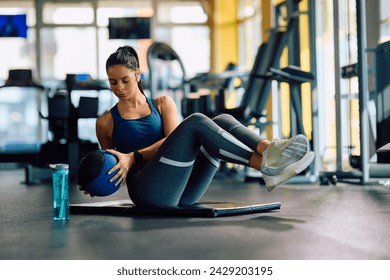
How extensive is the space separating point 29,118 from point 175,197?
9437 millimetres

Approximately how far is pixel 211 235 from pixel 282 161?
0.45 meters

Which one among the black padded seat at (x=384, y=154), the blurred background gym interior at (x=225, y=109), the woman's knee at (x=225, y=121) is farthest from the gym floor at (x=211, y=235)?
the woman's knee at (x=225, y=121)

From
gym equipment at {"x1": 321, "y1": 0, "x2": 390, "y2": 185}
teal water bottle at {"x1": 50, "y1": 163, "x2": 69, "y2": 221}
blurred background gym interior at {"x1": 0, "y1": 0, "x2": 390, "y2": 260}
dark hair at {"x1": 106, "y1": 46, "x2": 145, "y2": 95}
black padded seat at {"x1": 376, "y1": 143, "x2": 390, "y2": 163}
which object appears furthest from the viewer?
gym equipment at {"x1": 321, "y1": 0, "x2": 390, "y2": 185}

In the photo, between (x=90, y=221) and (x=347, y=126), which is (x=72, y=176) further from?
(x=90, y=221)

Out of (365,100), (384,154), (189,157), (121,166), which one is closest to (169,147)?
(189,157)

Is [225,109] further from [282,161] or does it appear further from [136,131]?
[282,161]

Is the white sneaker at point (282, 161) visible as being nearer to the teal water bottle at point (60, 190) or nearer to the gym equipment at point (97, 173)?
the gym equipment at point (97, 173)

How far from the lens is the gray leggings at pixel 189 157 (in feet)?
8.50

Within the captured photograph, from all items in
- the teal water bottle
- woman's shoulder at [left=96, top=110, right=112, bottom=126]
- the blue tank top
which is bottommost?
the teal water bottle

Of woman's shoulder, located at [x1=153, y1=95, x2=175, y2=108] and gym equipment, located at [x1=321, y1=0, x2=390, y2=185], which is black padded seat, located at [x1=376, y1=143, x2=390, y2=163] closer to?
gym equipment, located at [x1=321, y1=0, x2=390, y2=185]

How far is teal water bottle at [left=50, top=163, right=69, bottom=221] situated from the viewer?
2.62 m

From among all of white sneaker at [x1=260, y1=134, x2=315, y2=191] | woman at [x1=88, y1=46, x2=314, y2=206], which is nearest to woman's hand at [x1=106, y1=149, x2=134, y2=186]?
woman at [x1=88, y1=46, x2=314, y2=206]

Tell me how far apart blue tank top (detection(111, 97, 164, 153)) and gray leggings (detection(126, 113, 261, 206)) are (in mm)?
118

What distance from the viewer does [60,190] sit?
8.88 feet
